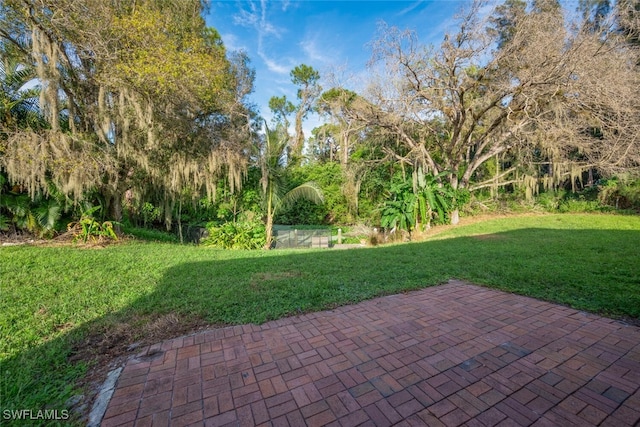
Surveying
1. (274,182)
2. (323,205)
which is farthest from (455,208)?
(274,182)

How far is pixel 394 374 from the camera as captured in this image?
Answer: 193 cm

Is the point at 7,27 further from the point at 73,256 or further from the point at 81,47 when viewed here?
the point at 73,256

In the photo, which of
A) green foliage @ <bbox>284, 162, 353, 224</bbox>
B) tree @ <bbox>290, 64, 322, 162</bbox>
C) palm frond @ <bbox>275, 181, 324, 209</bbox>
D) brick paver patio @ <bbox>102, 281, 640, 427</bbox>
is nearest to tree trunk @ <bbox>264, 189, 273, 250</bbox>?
palm frond @ <bbox>275, 181, 324, 209</bbox>

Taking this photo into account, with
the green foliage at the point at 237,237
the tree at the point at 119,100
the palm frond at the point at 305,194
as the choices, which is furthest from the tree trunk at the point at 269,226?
the tree at the point at 119,100

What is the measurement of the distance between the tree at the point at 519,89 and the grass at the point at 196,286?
5.67 m

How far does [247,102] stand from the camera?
10539 mm

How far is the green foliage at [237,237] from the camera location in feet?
27.3

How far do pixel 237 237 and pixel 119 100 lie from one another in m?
4.40

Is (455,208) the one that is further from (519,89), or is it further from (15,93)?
(15,93)

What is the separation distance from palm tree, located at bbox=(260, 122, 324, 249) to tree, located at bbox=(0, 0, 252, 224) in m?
0.80

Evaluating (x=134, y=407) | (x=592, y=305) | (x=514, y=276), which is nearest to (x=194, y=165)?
(x=134, y=407)

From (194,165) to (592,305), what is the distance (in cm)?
853

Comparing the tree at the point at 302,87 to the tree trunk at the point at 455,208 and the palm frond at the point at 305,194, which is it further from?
the palm frond at the point at 305,194

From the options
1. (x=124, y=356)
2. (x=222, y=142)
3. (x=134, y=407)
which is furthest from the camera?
(x=222, y=142)
